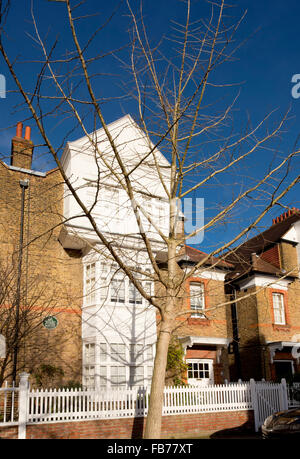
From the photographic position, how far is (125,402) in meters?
12.2

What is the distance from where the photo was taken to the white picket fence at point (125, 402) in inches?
424

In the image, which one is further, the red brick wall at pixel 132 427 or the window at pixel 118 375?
the window at pixel 118 375

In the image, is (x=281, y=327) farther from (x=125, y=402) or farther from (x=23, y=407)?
(x=23, y=407)

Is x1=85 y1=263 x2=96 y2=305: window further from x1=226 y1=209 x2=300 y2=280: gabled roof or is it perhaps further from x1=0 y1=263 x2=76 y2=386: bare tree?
x1=226 y1=209 x2=300 y2=280: gabled roof

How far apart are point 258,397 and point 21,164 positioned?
12.2 metres

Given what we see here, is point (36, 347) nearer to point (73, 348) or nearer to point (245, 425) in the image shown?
point (73, 348)

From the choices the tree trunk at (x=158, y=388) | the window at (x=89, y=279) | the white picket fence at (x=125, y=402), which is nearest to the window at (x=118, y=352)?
the white picket fence at (x=125, y=402)

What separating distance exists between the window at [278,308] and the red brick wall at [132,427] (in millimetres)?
6499

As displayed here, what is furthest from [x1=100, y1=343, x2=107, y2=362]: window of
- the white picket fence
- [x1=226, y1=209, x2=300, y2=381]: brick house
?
[x1=226, y1=209, x2=300, y2=381]: brick house

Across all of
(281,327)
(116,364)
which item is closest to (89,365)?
(116,364)

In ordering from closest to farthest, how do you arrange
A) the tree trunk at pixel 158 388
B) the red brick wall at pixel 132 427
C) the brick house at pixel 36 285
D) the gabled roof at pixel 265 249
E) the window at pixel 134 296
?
the tree trunk at pixel 158 388 → the red brick wall at pixel 132 427 → the brick house at pixel 36 285 → the window at pixel 134 296 → the gabled roof at pixel 265 249

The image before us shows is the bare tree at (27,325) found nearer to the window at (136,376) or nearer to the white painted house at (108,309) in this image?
the white painted house at (108,309)

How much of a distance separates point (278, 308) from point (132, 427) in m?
10.6
